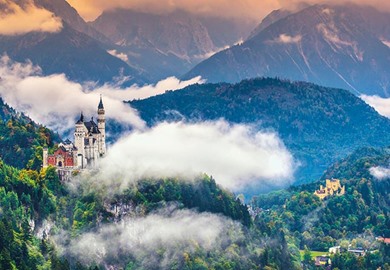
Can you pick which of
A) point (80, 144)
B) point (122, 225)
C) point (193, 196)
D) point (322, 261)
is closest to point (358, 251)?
point (322, 261)

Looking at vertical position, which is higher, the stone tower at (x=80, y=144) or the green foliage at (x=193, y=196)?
the stone tower at (x=80, y=144)

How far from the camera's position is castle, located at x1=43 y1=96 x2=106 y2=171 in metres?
157

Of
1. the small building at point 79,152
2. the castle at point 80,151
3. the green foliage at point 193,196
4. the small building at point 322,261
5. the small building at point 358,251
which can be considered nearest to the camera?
the small building at point 79,152

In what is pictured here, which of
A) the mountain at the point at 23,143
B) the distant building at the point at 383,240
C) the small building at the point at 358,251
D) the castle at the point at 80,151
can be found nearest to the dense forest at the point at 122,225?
the mountain at the point at 23,143

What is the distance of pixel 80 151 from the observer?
158 m

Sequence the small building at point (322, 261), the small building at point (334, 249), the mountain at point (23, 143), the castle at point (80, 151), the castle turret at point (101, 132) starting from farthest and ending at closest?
the small building at point (334, 249) → the small building at point (322, 261) → the castle turret at point (101, 132) → the mountain at point (23, 143) → the castle at point (80, 151)

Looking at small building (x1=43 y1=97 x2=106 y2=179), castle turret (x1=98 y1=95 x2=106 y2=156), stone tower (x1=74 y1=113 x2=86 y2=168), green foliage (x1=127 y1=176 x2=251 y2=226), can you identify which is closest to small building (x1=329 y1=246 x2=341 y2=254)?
green foliage (x1=127 y1=176 x2=251 y2=226)

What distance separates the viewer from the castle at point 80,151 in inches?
6181

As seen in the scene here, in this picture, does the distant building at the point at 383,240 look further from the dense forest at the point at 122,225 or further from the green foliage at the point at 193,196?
the green foliage at the point at 193,196

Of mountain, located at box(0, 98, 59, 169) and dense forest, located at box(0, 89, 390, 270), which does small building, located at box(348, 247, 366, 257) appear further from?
mountain, located at box(0, 98, 59, 169)

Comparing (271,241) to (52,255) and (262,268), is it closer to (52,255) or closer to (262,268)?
(262,268)

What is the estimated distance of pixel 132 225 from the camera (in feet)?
510

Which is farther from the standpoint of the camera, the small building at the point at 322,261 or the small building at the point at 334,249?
the small building at the point at 334,249

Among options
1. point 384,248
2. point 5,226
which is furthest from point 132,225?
point 384,248
